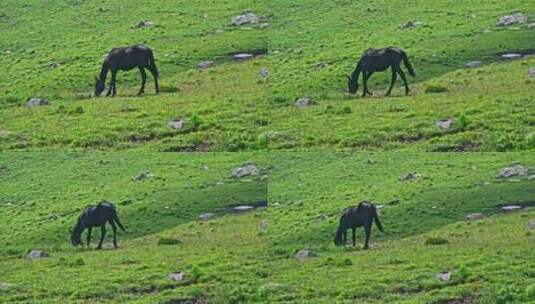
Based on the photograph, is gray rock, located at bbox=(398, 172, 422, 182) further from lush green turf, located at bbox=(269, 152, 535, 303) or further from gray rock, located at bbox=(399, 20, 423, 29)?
gray rock, located at bbox=(399, 20, 423, 29)

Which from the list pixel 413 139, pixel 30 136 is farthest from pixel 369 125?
pixel 30 136

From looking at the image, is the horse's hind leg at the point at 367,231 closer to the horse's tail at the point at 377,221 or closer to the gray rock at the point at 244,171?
the horse's tail at the point at 377,221

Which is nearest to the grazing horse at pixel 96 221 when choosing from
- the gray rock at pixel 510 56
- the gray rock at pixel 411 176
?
the gray rock at pixel 411 176

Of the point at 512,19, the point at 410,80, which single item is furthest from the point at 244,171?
the point at 512,19

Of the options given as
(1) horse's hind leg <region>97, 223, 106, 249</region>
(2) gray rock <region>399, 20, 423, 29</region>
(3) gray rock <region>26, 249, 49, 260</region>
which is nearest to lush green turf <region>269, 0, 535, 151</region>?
(2) gray rock <region>399, 20, 423, 29</region>

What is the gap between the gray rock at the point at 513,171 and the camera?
79.5ft

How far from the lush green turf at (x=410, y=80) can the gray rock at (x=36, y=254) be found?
11.1 feet

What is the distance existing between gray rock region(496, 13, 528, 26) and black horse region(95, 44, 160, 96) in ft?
16.0

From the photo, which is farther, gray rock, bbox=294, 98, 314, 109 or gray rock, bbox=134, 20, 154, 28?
gray rock, bbox=134, 20, 154, 28

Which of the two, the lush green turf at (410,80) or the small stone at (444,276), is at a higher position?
the lush green turf at (410,80)

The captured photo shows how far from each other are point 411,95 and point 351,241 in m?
2.26

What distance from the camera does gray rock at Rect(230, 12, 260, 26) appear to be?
25984 millimetres

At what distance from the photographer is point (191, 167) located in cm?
2469

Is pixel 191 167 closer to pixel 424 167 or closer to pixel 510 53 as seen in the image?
pixel 424 167
